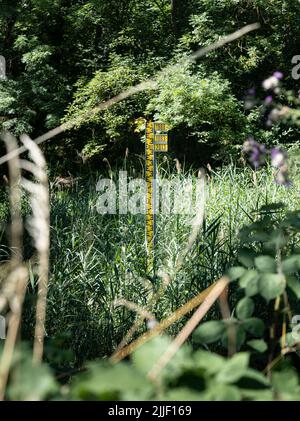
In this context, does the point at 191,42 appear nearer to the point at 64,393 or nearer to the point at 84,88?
the point at 84,88

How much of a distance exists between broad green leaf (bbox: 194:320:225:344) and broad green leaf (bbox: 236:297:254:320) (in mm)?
40

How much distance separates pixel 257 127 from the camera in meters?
12.2

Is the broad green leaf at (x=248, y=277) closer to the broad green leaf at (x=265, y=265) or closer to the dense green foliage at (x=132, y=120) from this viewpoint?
the broad green leaf at (x=265, y=265)

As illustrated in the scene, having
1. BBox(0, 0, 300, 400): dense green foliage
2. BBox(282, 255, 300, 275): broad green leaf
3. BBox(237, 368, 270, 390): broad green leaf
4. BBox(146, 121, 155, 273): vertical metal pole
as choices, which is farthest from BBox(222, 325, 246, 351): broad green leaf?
BBox(146, 121, 155, 273): vertical metal pole

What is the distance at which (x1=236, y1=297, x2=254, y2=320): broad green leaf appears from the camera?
3.08 feet

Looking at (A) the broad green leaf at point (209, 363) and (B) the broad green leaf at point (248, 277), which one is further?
(B) the broad green leaf at point (248, 277)

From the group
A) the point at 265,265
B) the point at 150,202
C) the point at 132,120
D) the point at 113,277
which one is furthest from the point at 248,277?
the point at 132,120

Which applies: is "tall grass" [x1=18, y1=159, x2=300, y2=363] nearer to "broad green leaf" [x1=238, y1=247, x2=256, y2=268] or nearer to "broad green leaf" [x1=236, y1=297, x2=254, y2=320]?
"broad green leaf" [x1=238, y1=247, x2=256, y2=268]

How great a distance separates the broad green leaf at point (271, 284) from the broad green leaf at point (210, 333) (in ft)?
0.29

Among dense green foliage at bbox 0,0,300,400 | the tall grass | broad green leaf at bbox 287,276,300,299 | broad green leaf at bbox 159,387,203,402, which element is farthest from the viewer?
dense green foliage at bbox 0,0,300,400

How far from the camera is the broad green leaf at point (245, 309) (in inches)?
36.9

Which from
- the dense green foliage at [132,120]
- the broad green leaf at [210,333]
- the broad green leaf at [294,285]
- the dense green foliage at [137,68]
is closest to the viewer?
the broad green leaf at [210,333]

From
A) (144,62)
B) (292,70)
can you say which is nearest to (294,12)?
(292,70)

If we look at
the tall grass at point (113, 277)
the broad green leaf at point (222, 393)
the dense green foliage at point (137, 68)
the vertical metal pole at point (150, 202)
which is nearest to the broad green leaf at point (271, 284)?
the broad green leaf at point (222, 393)
